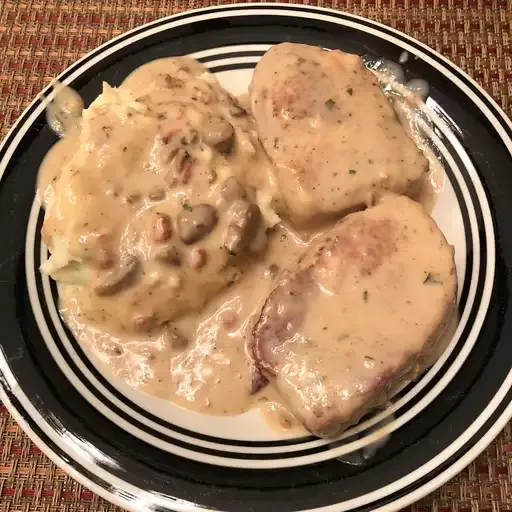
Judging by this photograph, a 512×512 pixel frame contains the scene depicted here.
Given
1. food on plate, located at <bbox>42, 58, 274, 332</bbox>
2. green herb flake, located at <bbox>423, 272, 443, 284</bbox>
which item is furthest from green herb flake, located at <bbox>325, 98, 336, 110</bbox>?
green herb flake, located at <bbox>423, 272, 443, 284</bbox>

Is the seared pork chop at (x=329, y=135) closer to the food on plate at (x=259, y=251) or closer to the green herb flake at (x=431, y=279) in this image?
the food on plate at (x=259, y=251)

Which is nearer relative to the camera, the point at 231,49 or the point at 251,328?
the point at 251,328

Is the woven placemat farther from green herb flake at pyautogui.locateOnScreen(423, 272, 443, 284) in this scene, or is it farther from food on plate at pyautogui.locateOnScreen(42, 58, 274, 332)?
green herb flake at pyautogui.locateOnScreen(423, 272, 443, 284)

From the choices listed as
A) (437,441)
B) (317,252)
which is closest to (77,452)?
(317,252)

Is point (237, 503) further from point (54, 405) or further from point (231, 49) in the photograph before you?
point (231, 49)

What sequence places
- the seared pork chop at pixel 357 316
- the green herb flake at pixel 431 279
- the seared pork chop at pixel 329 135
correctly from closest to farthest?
the seared pork chop at pixel 357 316 < the green herb flake at pixel 431 279 < the seared pork chop at pixel 329 135

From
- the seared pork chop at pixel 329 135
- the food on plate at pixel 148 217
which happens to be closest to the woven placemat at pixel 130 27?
the seared pork chop at pixel 329 135

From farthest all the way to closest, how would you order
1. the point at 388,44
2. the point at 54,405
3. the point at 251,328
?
the point at 388,44 < the point at 251,328 < the point at 54,405
